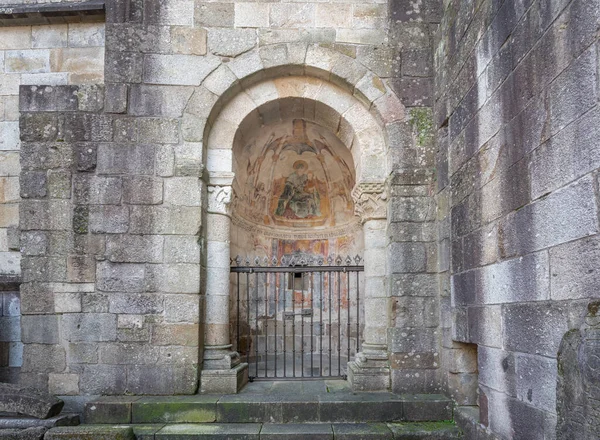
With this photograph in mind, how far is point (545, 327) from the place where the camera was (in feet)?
8.61

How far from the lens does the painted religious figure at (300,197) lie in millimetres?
7824

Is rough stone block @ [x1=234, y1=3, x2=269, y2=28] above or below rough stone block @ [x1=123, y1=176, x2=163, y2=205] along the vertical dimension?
above

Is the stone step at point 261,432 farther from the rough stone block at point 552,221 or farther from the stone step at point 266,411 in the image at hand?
the rough stone block at point 552,221

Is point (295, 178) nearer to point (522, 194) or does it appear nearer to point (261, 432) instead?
point (261, 432)

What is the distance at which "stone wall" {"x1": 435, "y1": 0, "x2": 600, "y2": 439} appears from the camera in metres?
2.32

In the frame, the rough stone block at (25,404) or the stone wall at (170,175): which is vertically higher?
the stone wall at (170,175)

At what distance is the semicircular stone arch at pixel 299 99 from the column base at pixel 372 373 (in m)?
0.02

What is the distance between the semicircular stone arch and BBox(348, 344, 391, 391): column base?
16 millimetres

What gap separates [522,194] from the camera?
2910 mm

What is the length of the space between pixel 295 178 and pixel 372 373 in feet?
13.4

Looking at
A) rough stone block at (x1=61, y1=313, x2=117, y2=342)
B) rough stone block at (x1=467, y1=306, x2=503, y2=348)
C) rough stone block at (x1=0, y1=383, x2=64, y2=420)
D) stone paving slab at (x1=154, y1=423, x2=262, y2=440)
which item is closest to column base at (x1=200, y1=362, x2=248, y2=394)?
stone paving slab at (x1=154, y1=423, x2=262, y2=440)

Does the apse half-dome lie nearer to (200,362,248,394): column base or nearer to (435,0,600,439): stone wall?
(200,362,248,394): column base

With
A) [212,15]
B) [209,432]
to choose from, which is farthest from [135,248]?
[212,15]

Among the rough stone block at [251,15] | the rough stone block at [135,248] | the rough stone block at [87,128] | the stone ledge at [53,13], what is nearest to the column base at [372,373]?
the rough stone block at [135,248]
